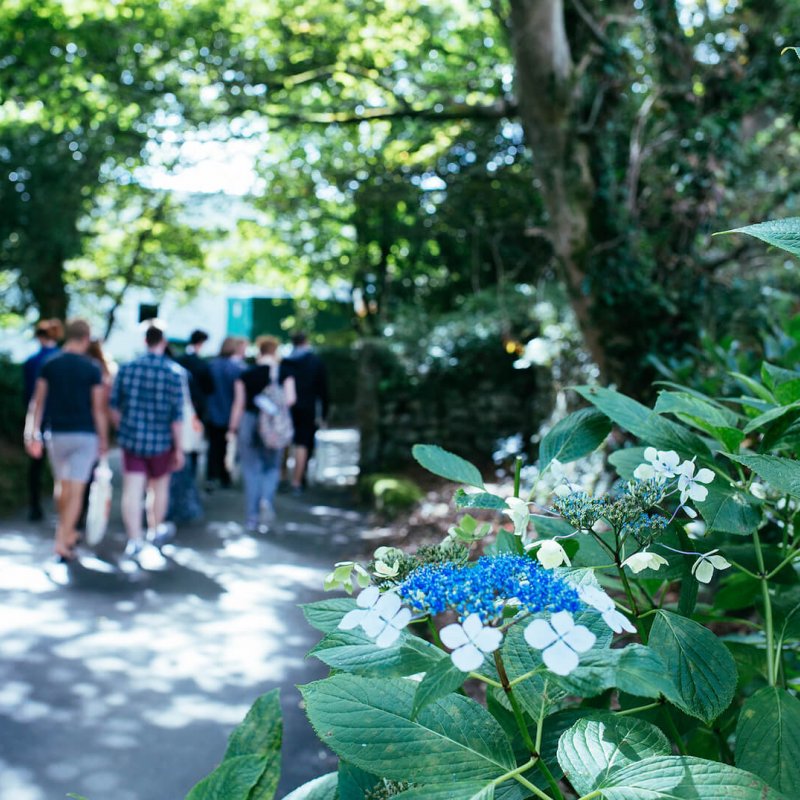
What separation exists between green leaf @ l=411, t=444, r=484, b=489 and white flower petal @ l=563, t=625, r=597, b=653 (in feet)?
1.63

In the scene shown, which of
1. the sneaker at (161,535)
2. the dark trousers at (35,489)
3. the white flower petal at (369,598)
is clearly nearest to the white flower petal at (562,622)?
the white flower petal at (369,598)

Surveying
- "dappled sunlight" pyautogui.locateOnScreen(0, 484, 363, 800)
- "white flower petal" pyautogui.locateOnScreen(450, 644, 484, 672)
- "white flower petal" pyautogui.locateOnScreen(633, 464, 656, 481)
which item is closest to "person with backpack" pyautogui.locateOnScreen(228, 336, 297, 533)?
"dappled sunlight" pyautogui.locateOnScreen(0, 484, 363, 800)

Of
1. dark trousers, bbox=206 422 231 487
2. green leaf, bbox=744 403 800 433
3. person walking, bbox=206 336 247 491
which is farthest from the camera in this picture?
dark trousers, bbox=206 422 231 487

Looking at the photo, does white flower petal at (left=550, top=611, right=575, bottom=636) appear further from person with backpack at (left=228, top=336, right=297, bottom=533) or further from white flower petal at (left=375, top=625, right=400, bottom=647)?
person with backpack at (left=228, top=336, right=297, bottom=533)

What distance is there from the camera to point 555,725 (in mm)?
1219

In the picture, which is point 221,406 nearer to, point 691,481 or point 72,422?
point 72,422

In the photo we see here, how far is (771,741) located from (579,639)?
0.46 m

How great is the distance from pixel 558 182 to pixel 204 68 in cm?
633

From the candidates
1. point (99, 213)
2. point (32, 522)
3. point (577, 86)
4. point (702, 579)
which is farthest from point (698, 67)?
point (99, 213)

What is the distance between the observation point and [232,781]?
3.90 ft

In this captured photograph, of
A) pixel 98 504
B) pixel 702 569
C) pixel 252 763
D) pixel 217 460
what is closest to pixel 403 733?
pixel 252 763

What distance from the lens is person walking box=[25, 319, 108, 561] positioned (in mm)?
Result: 7324

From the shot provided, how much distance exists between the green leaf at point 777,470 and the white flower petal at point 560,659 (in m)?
0.36

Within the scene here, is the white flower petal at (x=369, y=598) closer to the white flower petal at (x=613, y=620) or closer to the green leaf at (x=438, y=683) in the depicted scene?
the green leaf at (x=438, y=683)
